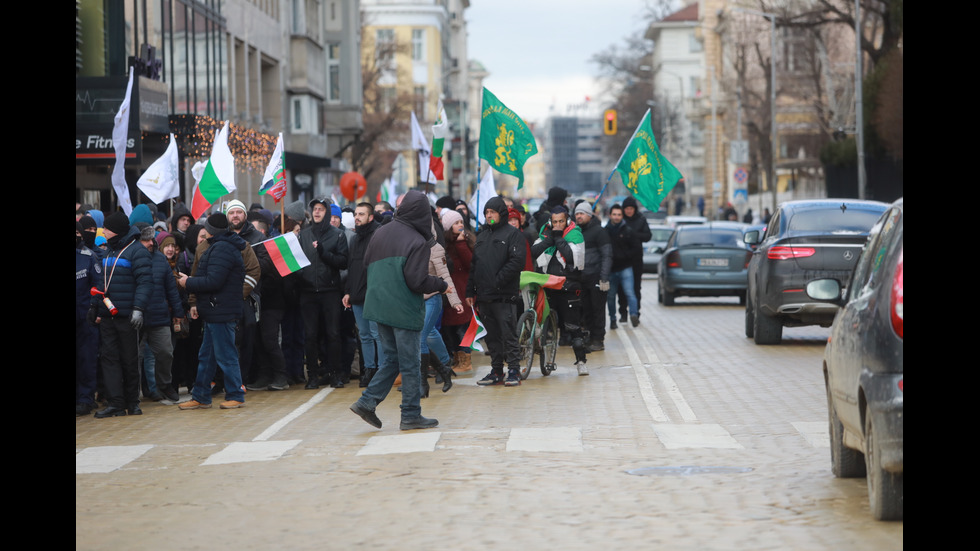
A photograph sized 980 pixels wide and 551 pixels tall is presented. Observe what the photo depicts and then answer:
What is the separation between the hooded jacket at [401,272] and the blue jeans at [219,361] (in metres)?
2.38

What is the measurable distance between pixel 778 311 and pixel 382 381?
26.3 feet

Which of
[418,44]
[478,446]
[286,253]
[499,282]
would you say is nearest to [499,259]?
[499,282]

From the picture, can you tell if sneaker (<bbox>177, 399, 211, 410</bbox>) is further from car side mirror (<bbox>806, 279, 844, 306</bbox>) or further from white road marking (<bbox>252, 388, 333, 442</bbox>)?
car side mirror (<bbox>806, 279, 844, 306</bbox>)

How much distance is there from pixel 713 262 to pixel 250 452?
18.7 m

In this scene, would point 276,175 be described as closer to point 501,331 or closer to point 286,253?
point 286,253

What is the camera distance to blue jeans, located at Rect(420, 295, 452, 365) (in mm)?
14508

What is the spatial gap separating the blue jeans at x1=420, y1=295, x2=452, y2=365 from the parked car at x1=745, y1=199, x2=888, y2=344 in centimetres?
553

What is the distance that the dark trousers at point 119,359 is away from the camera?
13844mm

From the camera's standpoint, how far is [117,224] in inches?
547

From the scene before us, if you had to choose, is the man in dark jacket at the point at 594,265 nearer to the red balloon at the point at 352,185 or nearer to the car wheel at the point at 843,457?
the car wheel at the point at 843,457

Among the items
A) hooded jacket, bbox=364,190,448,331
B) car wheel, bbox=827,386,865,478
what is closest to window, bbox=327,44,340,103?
hooded jacket, bbox=364,190,448,331

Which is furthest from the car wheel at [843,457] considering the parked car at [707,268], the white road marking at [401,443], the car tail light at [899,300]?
the parked car at [707,268]
